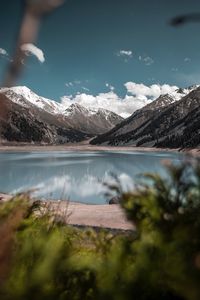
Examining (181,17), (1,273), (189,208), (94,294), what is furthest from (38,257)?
(181,17)

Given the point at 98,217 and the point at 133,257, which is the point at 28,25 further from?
the point at 98,217

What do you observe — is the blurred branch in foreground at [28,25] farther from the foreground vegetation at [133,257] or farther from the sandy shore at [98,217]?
the sandy shore at [98,217]

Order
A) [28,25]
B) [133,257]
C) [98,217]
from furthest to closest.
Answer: [98,217], [133,257], [28,25]

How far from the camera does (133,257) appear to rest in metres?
4.91

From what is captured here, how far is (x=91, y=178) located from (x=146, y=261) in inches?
2753

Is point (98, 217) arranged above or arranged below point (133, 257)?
above

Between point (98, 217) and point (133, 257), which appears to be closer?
point (133, 257)

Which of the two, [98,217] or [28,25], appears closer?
[28,25]

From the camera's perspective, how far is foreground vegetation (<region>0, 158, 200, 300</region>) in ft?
12.0

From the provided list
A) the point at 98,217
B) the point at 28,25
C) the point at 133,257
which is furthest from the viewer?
the point at 98,217

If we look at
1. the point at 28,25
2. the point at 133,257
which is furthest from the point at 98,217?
the point at 28,25

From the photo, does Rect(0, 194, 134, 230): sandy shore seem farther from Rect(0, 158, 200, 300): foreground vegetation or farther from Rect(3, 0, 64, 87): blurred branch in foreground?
Rect(3, 0, 64, 87): blurred branch in foreground

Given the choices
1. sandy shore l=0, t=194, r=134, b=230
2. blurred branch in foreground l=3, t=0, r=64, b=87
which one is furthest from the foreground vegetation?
sandy shore l=0, t=194, r=134, b=230

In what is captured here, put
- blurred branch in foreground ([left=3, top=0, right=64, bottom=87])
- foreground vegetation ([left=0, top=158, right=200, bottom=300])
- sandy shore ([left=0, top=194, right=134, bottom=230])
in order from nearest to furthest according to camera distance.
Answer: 1. blurred branch in foreground ([left=3, top=0, right=64, bottom=87])
2. foreground vegetation ([left=0, top=158, right=200, bottom=300])
3. sandy shore ([left=0, top=194, right=134, bottom=230])
